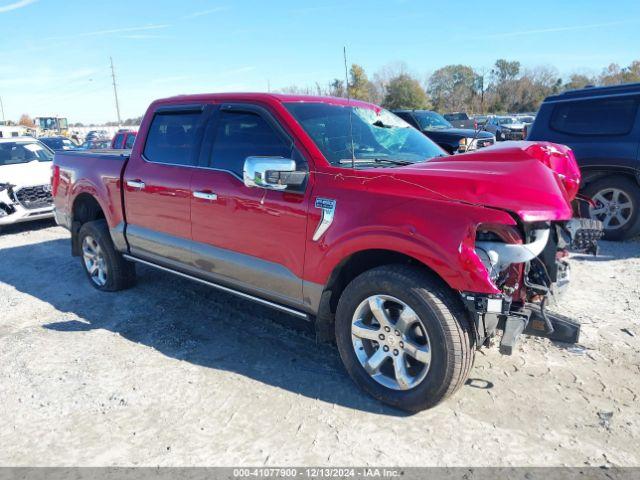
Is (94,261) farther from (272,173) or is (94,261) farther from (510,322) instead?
(510,322)

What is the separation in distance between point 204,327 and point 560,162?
3.13 m

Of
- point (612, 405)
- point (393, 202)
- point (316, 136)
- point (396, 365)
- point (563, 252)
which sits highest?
point (316, 136)

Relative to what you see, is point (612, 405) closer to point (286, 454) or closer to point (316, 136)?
point (286, 454)

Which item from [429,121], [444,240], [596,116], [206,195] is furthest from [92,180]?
[429,121]

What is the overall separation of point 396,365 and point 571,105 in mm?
5875

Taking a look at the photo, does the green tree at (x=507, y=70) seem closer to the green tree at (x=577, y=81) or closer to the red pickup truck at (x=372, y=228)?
the green tree at (x=577, y=81)

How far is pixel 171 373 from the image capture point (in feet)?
→ 11.6

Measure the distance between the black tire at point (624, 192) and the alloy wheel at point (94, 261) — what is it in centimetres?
640

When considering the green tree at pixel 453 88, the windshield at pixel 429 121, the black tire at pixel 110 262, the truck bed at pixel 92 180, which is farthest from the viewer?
the green tree at pixel 453 88

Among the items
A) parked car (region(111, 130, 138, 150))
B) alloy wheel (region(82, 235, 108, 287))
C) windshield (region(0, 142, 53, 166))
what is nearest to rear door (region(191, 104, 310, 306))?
alloy wheel (region(82, 235, 108, 287))

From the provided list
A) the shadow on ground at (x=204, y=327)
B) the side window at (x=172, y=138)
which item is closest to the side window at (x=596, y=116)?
the shadow on ground at (x=204, y=327)

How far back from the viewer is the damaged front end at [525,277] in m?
2.67

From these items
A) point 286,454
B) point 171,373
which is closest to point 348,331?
point 286,454

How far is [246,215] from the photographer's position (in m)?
3.61
